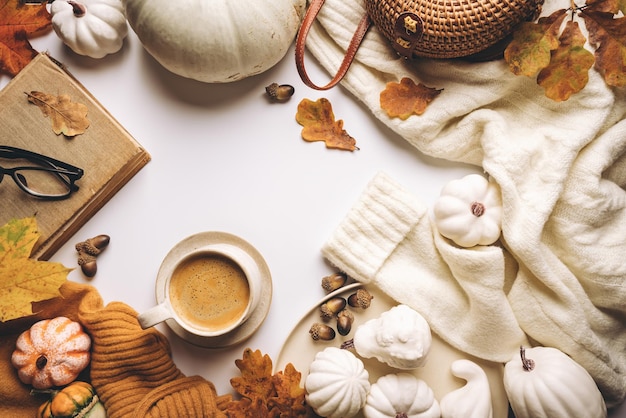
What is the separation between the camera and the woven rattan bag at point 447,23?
107 centimetres

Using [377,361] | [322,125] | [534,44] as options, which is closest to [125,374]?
[377,361]

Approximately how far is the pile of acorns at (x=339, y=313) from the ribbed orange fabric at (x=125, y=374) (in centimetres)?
24

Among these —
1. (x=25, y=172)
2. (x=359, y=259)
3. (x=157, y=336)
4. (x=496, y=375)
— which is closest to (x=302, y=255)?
(x=359, y=259)

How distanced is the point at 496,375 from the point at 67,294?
0.90 m

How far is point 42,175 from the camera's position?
3.84ft

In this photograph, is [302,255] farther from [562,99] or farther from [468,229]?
[562,99]

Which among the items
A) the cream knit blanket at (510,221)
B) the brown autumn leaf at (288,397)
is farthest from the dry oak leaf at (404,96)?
the brown autumn leaf at (288,397)

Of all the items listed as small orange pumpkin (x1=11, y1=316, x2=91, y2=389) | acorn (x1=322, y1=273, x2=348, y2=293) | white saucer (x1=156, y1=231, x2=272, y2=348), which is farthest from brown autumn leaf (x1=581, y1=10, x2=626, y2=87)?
small orange pumpkin (x1=11, y1=316, x2=91, y2=389)

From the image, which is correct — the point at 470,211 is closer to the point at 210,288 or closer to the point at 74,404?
the point at 210,288

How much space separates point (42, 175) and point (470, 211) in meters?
0.87

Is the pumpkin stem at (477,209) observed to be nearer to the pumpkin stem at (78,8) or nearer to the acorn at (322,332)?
the acorn at (322,332)

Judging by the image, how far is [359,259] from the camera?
1.17m

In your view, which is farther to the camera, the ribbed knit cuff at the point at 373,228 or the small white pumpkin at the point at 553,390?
the ribbed knit cuff at the point at 373,228

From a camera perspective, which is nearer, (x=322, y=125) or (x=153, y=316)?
(x=153, y=316)
